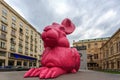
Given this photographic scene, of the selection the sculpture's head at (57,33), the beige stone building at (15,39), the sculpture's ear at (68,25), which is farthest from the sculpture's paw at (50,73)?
the beige stone building at (15,39)

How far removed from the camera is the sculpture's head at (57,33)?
8.80m

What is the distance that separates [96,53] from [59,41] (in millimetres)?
52981

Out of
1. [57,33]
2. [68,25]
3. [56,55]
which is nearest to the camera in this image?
[56,55]

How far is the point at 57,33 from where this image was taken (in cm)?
911

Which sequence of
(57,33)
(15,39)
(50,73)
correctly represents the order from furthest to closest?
1. (15,39)
2. (57,33)
3. (50,73)

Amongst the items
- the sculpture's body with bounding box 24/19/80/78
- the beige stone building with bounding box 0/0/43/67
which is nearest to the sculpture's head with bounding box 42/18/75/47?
the sculpture's body with bounding box 24/19/80/78

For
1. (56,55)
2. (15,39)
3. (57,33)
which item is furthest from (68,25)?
(15,39)

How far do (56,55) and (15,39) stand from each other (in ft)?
116

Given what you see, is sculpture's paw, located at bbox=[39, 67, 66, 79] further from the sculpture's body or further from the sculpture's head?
the sculpture's head

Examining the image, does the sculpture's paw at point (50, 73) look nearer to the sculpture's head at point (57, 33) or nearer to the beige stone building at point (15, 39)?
the sculpture's head at point (57, 33)

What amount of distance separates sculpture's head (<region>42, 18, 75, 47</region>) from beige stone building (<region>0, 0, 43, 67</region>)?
27877 mm

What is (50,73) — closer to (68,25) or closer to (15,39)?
(68,25)

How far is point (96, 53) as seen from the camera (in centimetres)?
6062

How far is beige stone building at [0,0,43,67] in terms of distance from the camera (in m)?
36.9
